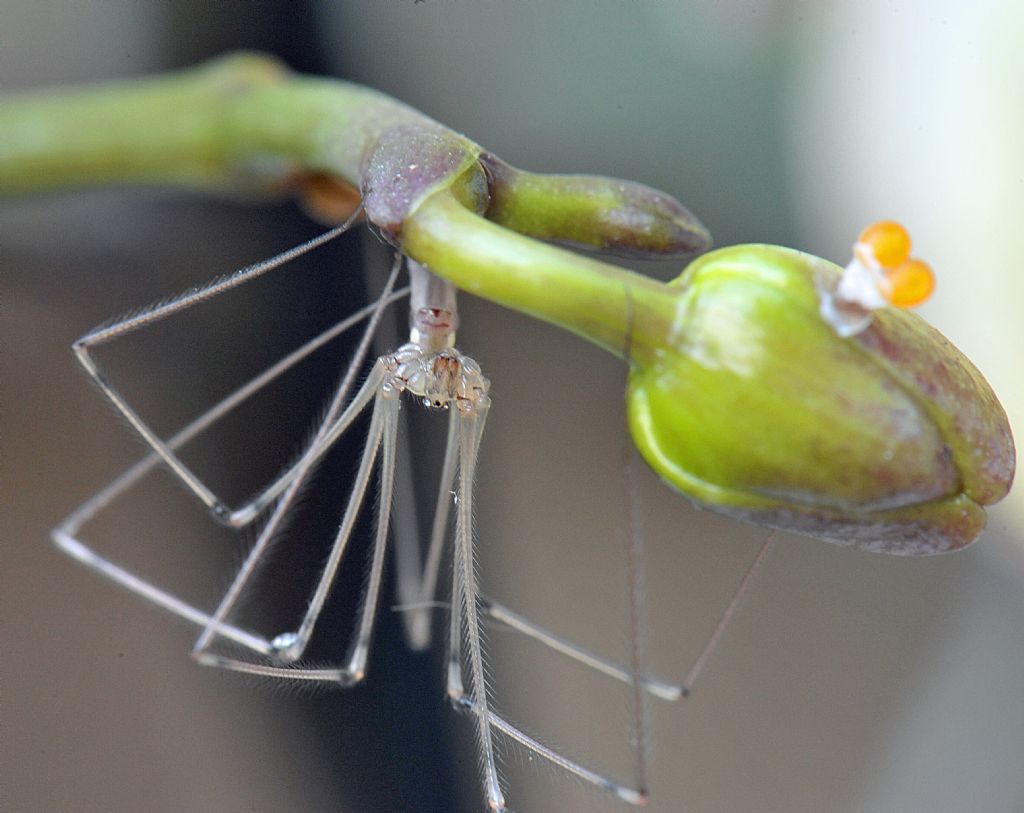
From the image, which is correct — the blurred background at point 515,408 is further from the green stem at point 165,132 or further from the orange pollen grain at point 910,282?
the orange pollen grain at point 910,282

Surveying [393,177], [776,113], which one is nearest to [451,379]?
[393,177]

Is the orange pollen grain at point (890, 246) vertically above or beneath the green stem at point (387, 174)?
above

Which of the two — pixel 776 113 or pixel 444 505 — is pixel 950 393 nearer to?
pixel 444 505

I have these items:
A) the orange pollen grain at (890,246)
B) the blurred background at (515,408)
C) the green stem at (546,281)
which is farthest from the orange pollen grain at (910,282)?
the blurred background at (515,408)

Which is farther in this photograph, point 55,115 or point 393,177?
point 55,115

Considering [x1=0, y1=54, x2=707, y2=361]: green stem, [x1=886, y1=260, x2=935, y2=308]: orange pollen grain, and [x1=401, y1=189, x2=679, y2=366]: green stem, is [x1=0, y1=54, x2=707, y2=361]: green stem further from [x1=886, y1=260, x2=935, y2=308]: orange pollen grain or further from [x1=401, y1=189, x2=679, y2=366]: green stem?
[x1=886, y1=260, x2=935, y2=308]: orange pollen grain

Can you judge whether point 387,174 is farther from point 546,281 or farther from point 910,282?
point 910,282

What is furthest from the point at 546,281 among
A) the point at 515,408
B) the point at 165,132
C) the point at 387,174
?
the point at 515,408
